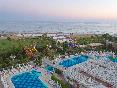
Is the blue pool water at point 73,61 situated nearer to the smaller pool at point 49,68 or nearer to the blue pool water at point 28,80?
the smaller pool at point 49,68

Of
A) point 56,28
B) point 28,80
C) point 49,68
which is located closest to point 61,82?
point 28,80

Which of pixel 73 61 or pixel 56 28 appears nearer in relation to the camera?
pixel 73 61

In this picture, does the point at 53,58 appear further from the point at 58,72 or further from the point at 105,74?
the point at 105,74

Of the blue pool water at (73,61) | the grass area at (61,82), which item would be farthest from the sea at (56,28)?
the grass area at (61,82)

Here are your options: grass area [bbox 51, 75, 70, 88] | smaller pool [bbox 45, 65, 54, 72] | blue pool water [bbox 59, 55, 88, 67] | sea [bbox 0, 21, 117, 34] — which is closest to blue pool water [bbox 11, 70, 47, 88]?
grass area [bbox 51, 75, 70, 88]

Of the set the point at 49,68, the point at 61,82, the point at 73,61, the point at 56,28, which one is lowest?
the point at 56,28

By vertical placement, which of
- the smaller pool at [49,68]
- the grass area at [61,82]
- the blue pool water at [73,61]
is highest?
the grass area at [61,82]

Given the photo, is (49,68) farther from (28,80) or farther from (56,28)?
(56,28)

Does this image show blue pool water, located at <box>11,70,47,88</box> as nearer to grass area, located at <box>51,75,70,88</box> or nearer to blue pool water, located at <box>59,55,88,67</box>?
grass area, located at <box>51,75,70,88</box>
